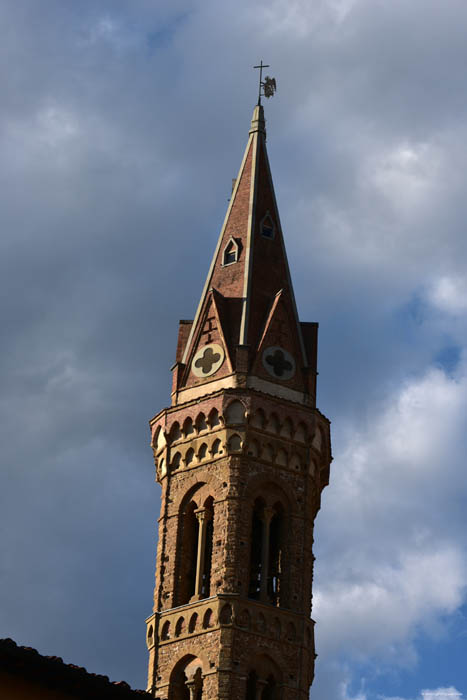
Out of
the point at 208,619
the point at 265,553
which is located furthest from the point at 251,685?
the point at 265,553

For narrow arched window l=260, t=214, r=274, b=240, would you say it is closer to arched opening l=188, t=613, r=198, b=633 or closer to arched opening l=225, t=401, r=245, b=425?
arched opening l=225, t=401, r=245, b=425

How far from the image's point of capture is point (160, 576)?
4019 cm

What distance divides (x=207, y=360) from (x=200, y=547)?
5.35 m

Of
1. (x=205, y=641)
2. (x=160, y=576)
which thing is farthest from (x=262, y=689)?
(x=160, y=576)

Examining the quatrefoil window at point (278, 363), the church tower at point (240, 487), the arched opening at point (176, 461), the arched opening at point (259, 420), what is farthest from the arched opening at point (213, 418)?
the quatrefoil window at point (278, 363)

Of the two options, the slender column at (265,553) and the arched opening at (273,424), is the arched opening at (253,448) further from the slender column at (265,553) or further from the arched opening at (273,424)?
the slender column at (265,553)

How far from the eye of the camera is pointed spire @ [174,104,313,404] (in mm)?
42188

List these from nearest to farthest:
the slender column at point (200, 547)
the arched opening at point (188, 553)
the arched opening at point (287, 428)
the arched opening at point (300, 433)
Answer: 1. the slender column at point (200, 547)
2. the arched opening at point (188, 553)
3. the arched opening at point (287, 428)
4. the arched opening at point (300, 433)

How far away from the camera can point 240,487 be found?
1567 inches

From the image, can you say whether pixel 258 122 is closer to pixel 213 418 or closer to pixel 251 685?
pixel 213 418

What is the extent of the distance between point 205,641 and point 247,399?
6.35 metres

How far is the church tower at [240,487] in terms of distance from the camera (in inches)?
1500

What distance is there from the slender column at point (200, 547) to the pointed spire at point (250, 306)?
3.59 metres

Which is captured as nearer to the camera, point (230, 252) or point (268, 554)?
point (268, 554)
